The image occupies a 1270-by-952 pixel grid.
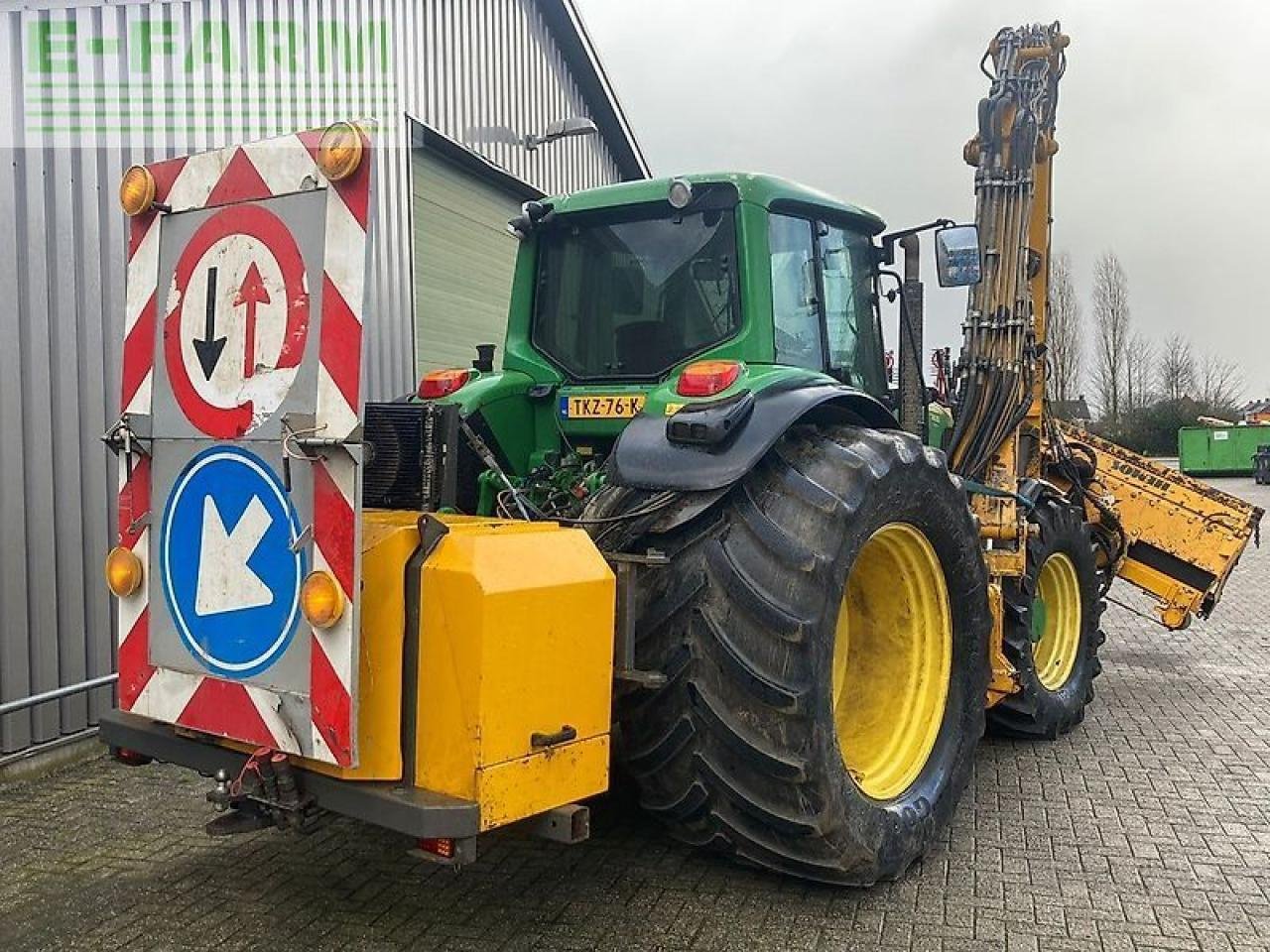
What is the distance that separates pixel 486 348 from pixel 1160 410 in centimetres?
4243

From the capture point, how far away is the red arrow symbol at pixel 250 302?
2984 millimetres

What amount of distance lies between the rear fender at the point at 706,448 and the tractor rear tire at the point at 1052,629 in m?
2.28

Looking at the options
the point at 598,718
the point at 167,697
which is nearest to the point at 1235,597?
the point at 598,718

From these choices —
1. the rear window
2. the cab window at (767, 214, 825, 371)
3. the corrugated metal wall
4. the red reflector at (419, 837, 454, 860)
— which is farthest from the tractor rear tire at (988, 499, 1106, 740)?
the corrugated metal wall

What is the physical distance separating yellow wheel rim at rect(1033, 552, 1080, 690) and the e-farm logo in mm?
5234

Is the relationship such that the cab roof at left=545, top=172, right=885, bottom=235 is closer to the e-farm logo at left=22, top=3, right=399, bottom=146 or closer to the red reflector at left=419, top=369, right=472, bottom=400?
the red reflector at left=419, top=369, right=472, bottom=400

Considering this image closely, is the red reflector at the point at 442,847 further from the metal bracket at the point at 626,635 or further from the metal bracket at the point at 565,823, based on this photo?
the metal bracket at the point at 626,635

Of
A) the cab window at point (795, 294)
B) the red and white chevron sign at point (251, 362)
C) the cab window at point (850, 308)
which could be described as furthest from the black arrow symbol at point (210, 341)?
the cab window at point (850, 308)

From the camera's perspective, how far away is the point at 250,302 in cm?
301

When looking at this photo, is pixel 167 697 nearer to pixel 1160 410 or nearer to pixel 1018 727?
pixel 1018 727

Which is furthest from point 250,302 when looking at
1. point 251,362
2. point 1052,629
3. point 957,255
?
point 1052,629

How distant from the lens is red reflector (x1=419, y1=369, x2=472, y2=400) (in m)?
4.63

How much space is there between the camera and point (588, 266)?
15.4ft

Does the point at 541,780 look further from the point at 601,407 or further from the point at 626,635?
the point at 601,407
